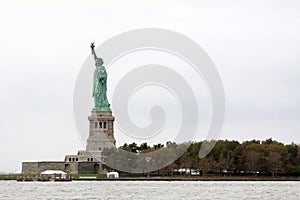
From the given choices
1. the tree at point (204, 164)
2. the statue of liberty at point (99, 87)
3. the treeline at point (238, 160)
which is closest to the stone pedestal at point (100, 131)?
the statue of liberty at point (99, 87)

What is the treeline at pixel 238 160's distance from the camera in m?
131

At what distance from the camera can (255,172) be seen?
136m

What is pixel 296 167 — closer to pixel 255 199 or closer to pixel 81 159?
pixel 81 159

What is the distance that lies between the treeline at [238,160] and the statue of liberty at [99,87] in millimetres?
13298

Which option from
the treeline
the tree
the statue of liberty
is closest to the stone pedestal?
the statue of liberty

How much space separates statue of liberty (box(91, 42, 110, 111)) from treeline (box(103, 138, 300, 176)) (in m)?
13.3

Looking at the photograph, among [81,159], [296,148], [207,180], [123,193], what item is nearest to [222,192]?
[123,193]

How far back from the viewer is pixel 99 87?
150 meters

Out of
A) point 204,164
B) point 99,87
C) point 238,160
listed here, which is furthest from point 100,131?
point 238,160

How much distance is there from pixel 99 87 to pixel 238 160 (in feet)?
95.9

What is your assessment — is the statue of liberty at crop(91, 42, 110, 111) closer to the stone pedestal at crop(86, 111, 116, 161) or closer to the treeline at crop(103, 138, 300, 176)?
the stone pedestal at crop(86, 111, 116, 161)

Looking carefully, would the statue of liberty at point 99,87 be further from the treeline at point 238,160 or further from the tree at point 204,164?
the tree at point 204,164

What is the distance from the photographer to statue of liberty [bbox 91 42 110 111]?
14888 cm

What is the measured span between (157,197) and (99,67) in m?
73.2
